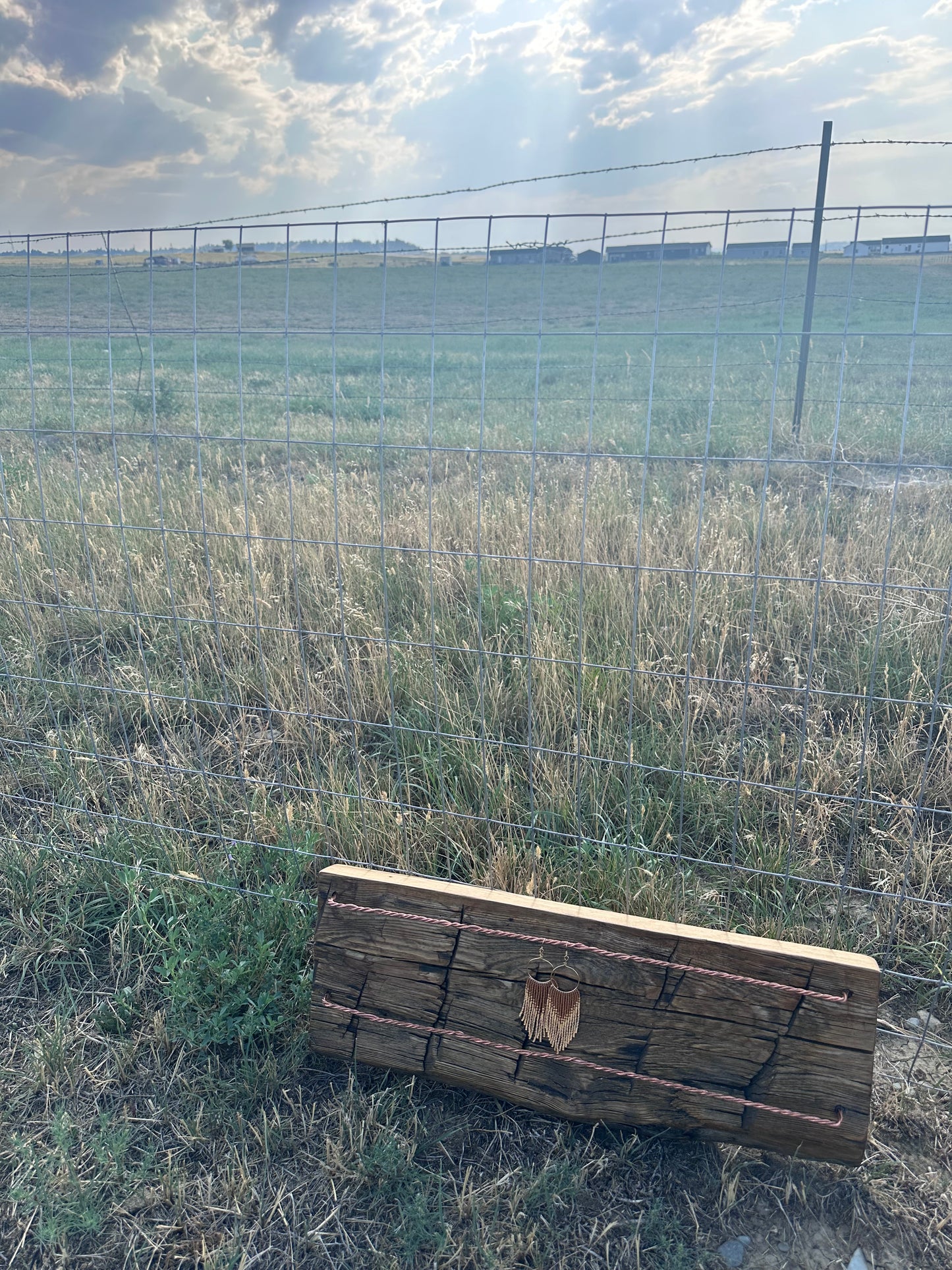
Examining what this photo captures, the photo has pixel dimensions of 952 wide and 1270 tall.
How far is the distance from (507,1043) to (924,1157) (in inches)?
42.9

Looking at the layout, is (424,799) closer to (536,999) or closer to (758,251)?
(536,999)

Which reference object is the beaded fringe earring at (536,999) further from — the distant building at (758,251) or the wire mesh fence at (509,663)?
the distant building at (758,251)

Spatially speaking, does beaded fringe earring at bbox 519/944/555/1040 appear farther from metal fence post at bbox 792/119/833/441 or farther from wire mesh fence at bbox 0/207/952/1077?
metal fence post at bbox 792/119/833/441

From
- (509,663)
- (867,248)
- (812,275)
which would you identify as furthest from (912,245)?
(812,275)

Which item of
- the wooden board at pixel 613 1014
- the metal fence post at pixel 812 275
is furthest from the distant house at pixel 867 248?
the metal fence post at pixel 812 275

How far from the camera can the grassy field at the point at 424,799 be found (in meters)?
2.27

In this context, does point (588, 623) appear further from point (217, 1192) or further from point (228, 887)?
point (217, 1192)

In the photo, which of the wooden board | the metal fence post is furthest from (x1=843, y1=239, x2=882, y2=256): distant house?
the metal fence post

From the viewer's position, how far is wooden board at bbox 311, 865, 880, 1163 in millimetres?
2277

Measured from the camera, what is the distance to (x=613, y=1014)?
242cm

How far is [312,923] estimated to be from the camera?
2998mm

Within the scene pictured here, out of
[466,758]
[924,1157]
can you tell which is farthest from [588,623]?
[924,1157]

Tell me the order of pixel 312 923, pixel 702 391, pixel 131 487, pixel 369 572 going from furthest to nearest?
1. pixel 702 391
2. pixel 131 487
3. pixel 369 572
4. pixel 312 923

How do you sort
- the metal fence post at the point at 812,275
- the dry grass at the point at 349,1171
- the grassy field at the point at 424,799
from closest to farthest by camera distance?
the dry grass at the point at 349,1171
the grassy field at the point at 424,799
the metal fence post at the point at 812,275
